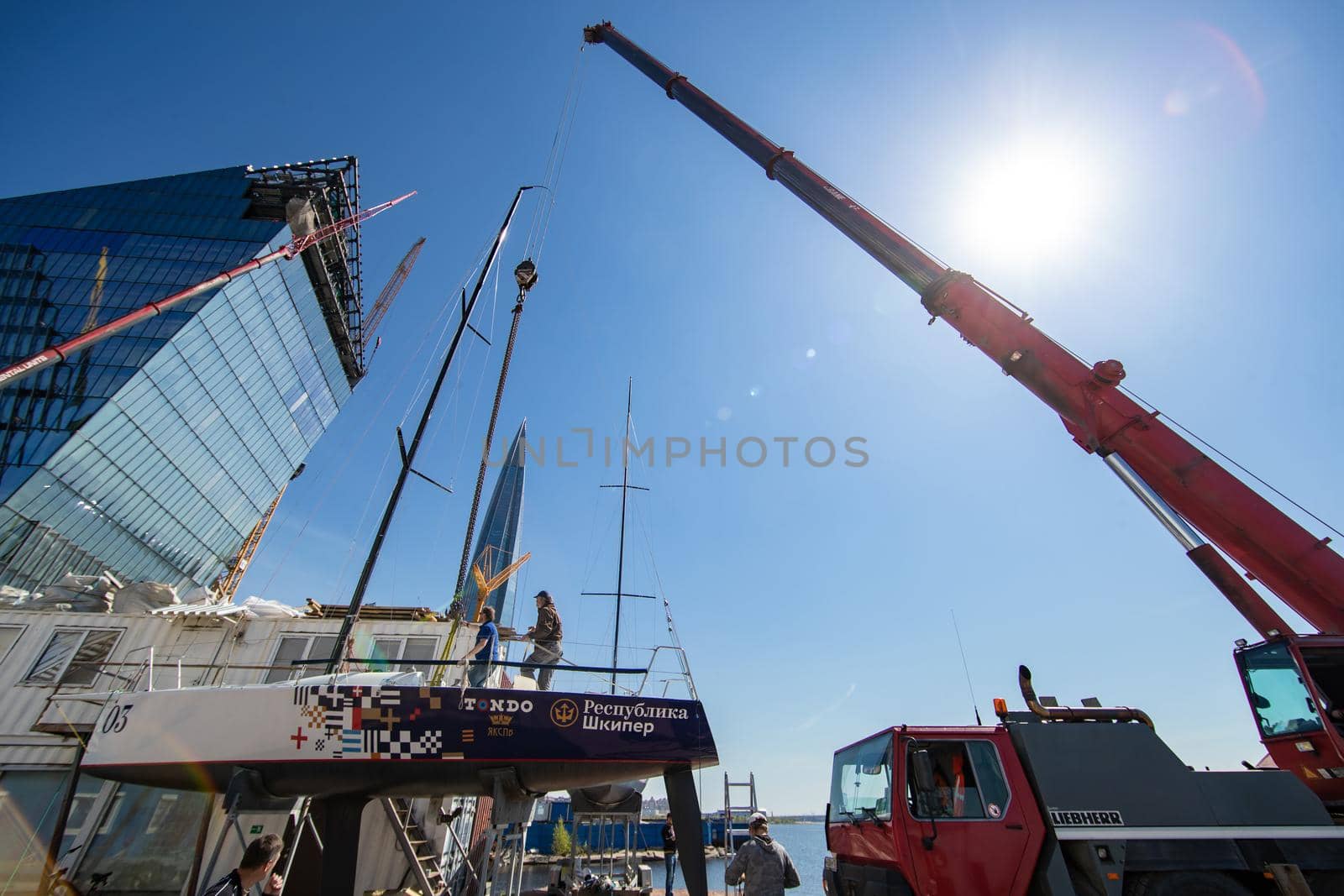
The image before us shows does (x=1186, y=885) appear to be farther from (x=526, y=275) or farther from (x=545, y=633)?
(x=526, y=275)

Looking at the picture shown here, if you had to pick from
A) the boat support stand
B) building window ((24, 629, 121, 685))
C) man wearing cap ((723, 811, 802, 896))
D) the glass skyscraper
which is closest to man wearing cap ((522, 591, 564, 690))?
the boat support stand

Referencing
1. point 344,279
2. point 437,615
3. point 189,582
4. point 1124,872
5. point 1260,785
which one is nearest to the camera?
point 1124,872

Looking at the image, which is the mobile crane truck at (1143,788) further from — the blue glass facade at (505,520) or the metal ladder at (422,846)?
the blue glass facade at (505,520)

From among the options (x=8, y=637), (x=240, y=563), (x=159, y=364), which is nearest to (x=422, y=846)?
(x=8, y=637)

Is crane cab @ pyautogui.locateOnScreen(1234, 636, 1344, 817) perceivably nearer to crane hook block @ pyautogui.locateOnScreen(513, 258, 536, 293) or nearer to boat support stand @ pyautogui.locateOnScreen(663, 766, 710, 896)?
boat support stand @ pyautogui.locateOnScreen(663, 766, 710, 896)

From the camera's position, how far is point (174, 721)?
6.45 metres

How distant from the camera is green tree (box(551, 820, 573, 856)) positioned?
35.4 meters

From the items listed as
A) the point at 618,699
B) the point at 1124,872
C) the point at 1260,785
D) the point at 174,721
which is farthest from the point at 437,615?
the point at 1260,785

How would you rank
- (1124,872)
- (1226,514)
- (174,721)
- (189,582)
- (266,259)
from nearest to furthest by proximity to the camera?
(1124,872) → (174,721) → (1226,514) → (266,259) → (189,582)

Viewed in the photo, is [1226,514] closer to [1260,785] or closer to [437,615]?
[1260,785]

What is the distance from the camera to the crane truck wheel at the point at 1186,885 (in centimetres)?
500

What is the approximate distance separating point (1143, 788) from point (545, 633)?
684cm

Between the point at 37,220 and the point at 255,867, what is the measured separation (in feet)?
230

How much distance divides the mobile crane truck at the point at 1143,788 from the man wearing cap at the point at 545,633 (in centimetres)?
395
